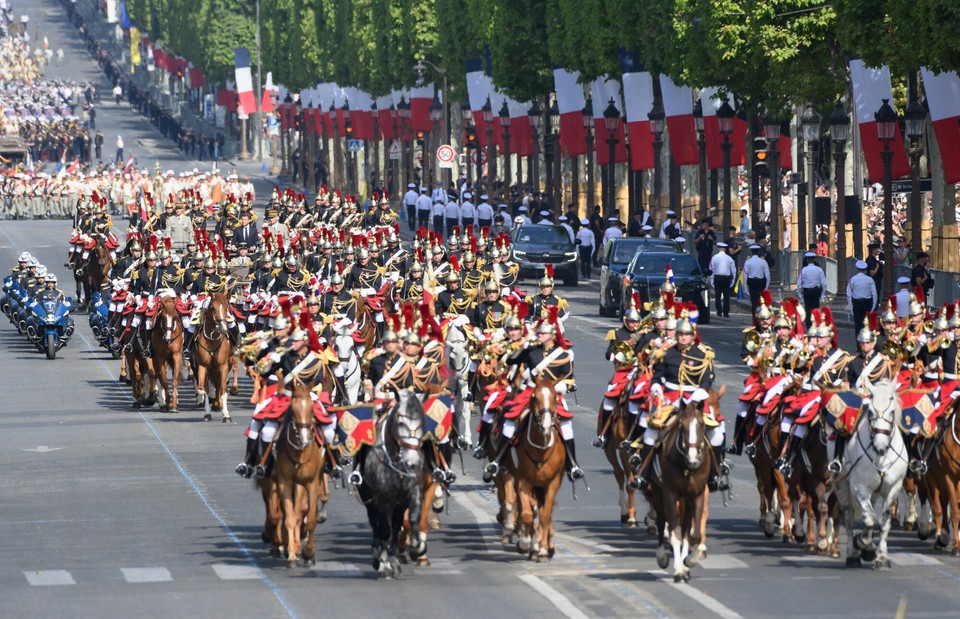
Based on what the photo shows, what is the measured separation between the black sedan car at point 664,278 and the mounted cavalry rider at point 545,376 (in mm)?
24798

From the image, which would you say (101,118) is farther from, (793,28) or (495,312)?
(495,312)

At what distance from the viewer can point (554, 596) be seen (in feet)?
66.9

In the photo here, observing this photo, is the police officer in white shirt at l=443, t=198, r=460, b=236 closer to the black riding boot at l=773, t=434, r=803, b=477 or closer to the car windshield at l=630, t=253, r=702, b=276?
the car windshield at l=630, t=253, r=702, b=276

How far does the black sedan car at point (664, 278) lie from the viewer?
49.6 meters

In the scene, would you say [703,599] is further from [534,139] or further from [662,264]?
[534,139]

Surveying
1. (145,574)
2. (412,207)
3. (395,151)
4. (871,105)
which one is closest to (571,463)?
(145,574)

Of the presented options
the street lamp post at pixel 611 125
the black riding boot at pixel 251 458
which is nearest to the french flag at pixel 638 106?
the street lamp post at pixel 611 125

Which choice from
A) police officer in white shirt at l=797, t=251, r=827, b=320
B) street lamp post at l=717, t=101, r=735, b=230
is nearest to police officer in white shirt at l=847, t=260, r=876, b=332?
police officer in white shirt at l=797, t=251, r=827, b=320

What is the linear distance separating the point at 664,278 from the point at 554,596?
29.3 meters

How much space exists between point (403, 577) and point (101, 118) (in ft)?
464

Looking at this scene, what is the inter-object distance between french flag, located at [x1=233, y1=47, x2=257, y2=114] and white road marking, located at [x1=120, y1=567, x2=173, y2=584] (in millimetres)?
104467

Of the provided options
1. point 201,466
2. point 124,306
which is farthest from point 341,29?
point 201,466

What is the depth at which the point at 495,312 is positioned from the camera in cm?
3014

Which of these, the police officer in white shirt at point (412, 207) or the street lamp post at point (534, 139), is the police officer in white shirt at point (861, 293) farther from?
the police officer in white shirt at point (412, 207)
